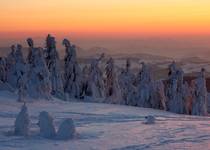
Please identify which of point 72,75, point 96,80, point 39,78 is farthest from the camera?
point 72,75

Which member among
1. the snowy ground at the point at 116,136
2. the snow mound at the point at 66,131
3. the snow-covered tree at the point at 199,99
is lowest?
the snow-covered tree at the point at 199,99

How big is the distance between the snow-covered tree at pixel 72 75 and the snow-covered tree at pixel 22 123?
1602 inches

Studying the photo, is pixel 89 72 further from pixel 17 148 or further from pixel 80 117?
pixel 17 148

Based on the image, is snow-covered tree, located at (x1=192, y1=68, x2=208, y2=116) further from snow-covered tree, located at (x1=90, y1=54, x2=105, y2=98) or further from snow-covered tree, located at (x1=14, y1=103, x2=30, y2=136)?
snow-covered tree, located at (x1=14, y1=103, x2=30, y2=136)

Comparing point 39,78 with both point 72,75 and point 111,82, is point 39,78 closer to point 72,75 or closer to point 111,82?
point 72,75

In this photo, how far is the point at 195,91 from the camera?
59312mm

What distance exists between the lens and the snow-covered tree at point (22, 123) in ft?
68.1

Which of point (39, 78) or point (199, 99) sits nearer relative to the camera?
point (39, 78)

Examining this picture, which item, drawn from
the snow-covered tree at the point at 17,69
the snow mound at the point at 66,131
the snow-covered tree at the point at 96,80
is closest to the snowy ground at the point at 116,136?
the snow mound at the point at 66,131

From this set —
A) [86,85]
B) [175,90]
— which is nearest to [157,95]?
[175,90]

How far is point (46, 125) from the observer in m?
20.7

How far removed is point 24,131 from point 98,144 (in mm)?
3521

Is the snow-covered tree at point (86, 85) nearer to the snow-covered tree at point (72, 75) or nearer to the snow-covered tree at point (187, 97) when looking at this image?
the snow-covered tree at point (72, 75)

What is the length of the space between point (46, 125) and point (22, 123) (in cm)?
112
